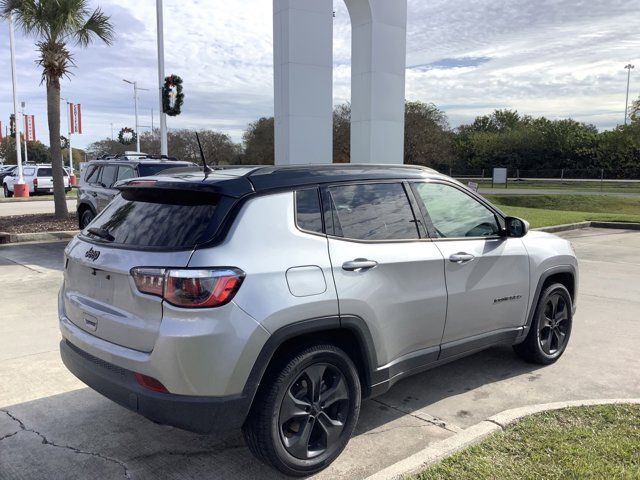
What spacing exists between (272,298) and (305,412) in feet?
2.45

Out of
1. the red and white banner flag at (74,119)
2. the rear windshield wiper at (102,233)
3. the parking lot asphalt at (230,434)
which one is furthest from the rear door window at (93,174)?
the red and white banner flag at (74,119)

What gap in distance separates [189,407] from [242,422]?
0.30 m

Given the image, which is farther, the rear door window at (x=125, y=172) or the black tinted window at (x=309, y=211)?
the rear door window at (x=125, y=172)

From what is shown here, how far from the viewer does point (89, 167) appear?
12.8 meters

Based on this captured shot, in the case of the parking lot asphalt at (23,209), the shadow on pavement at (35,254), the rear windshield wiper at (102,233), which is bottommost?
the shadow on pavement at (35,254)

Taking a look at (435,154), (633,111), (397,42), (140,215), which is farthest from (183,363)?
(435,154)

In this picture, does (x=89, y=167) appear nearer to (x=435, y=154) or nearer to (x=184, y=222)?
(x=184, y=222)

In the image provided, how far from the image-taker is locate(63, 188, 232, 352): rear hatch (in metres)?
2.95

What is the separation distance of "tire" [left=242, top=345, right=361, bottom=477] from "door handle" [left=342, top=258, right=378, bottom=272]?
47 cm

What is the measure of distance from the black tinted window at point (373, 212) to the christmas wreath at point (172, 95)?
54.2ft

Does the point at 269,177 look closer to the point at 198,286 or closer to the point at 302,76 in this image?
the point at 198,286

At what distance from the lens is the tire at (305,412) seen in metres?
3.03

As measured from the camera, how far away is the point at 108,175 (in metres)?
11.8

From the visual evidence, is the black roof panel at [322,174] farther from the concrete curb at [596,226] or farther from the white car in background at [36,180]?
the white car in background at [36,180]
